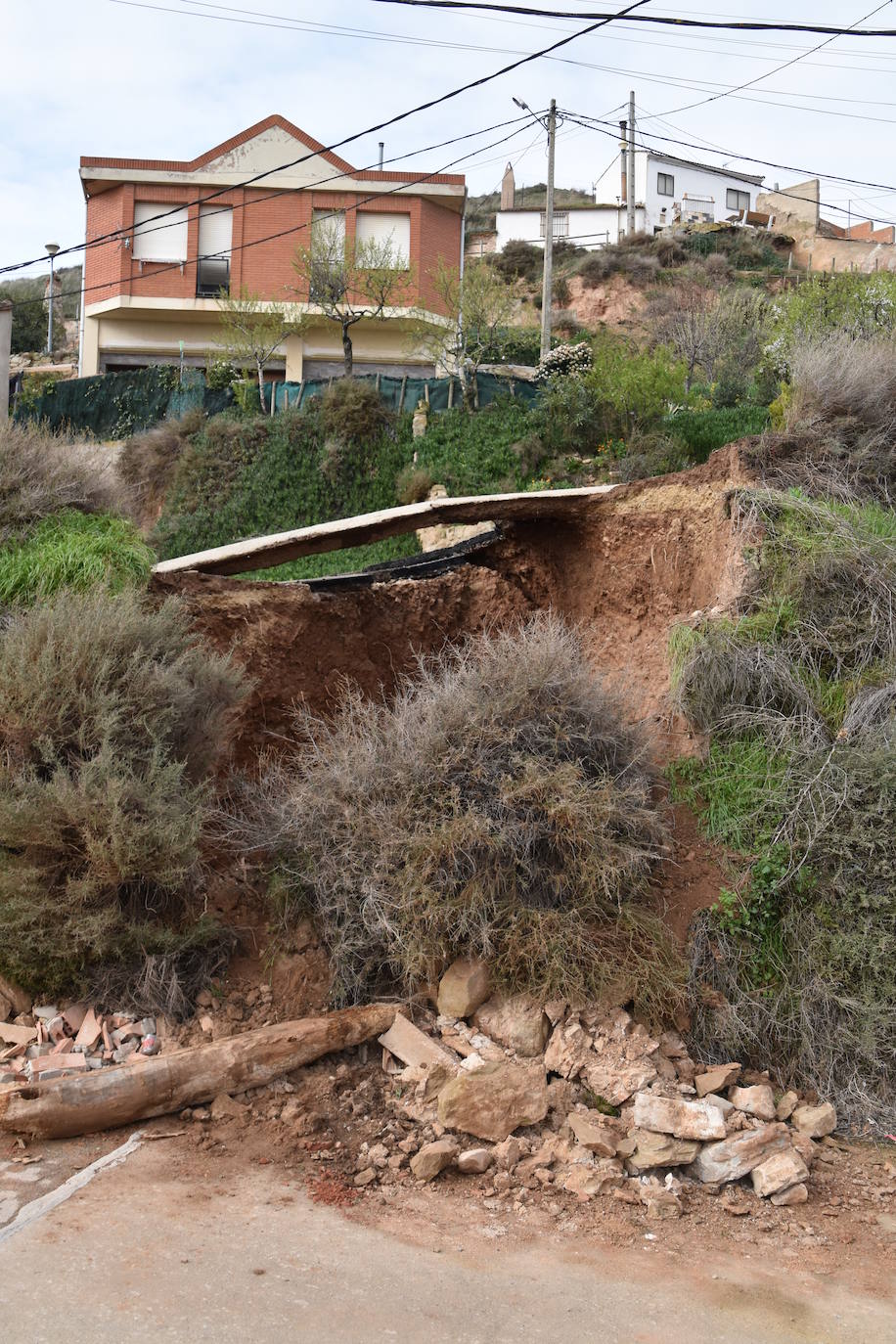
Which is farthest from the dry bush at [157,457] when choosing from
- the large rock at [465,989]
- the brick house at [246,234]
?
the large rock at [465,989]

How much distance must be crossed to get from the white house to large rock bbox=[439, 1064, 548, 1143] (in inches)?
1811

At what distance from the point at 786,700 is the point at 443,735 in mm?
2502

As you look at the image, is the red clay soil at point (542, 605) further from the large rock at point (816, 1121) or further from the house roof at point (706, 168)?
the house roof at point (706, 168)

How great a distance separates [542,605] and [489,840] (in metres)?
4.06

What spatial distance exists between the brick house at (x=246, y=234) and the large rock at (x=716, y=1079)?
83.0 feet

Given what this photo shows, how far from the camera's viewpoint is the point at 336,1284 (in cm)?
369

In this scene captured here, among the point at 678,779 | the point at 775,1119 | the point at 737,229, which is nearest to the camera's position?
the point at 775,1119

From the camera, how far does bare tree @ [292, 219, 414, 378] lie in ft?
84.1

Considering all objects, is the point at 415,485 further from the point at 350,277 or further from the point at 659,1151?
the point at 659,1151

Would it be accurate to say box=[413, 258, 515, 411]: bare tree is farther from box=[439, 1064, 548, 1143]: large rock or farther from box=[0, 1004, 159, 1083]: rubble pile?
box=[439, 1064, 548, 1143]: large rock

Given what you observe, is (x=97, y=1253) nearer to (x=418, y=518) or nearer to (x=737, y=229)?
(x=418, y=518)

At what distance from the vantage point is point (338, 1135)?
490 cm

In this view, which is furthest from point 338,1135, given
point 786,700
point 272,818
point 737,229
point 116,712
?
point 737,229

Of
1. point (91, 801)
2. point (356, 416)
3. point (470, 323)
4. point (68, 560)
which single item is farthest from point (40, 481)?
point (470, 323)
